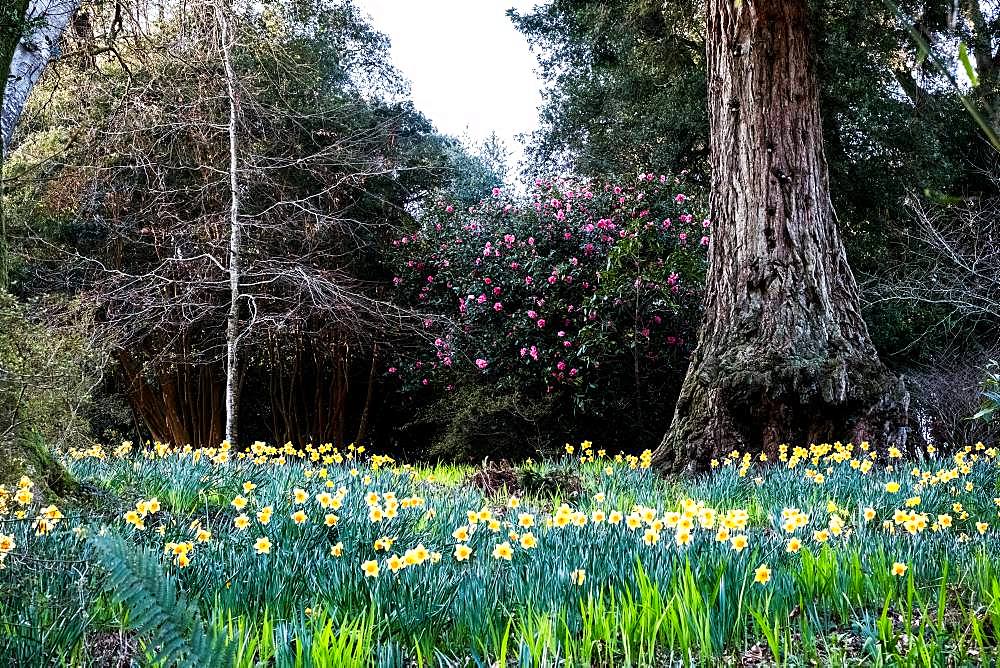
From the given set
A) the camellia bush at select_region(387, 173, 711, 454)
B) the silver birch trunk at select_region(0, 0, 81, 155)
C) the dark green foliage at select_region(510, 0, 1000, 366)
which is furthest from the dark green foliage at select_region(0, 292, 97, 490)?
the dark green foliage at select_region(510, 0, 1000, 366)

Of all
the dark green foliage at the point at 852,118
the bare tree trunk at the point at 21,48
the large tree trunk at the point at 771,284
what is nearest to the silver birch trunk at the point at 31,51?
the bare tree trunk at the point at 21,48

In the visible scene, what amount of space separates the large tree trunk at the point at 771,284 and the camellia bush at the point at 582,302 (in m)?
2.22

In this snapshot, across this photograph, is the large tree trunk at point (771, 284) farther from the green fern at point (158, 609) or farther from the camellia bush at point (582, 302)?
the green fern at point (158, 609)

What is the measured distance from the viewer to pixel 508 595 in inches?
76.1

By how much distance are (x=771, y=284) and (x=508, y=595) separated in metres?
3.98

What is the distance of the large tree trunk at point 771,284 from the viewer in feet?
16.7

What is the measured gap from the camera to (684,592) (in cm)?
175

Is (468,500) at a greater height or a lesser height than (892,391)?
lesser

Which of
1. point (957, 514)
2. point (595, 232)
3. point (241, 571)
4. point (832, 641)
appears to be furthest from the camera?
point (595, 232)

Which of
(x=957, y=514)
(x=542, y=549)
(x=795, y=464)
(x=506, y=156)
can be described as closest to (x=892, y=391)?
(x=795, y=464)

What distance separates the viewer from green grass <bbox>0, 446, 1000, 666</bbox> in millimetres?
1517

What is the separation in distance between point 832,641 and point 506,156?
1822cm

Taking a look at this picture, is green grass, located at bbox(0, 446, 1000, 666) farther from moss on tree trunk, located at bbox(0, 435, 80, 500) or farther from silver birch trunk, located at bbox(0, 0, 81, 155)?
silver birch trunk, located at bbox(0, 0, 81, 155)

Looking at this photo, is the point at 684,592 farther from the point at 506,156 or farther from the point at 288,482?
the point at 506,156
